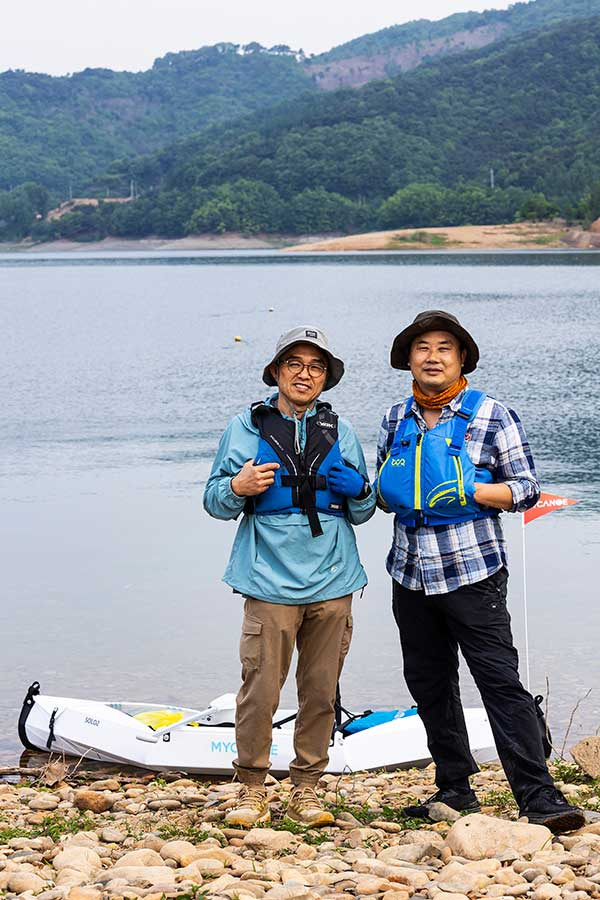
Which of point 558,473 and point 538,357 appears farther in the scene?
point 538,357

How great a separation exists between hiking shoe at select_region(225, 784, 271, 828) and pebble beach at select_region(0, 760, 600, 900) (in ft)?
0.16

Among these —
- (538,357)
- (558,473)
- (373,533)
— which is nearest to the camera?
(373,533)

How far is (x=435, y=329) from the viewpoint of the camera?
5098mm

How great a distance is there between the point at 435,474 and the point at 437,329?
1.94ft

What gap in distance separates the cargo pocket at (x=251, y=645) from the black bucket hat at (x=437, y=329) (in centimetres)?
120

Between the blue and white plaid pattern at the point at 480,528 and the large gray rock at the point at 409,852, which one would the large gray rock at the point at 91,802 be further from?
the blue and white plaid pattern at the point at 480,528

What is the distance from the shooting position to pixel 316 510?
520 centimetres

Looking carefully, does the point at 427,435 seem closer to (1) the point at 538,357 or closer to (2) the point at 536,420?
(2) the point at 536,420

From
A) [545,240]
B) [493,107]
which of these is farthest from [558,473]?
[493,107]

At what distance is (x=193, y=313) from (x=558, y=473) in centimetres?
4306

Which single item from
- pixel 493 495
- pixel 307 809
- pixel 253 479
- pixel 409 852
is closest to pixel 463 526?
pixel 493 495

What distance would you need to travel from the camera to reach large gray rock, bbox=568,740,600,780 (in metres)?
6.17

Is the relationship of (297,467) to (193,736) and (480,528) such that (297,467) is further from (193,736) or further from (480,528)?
(193,736)

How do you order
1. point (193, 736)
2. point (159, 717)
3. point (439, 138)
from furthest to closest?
1. point (439, 138)
2. point (159, 717)
3. point (193, 736)
